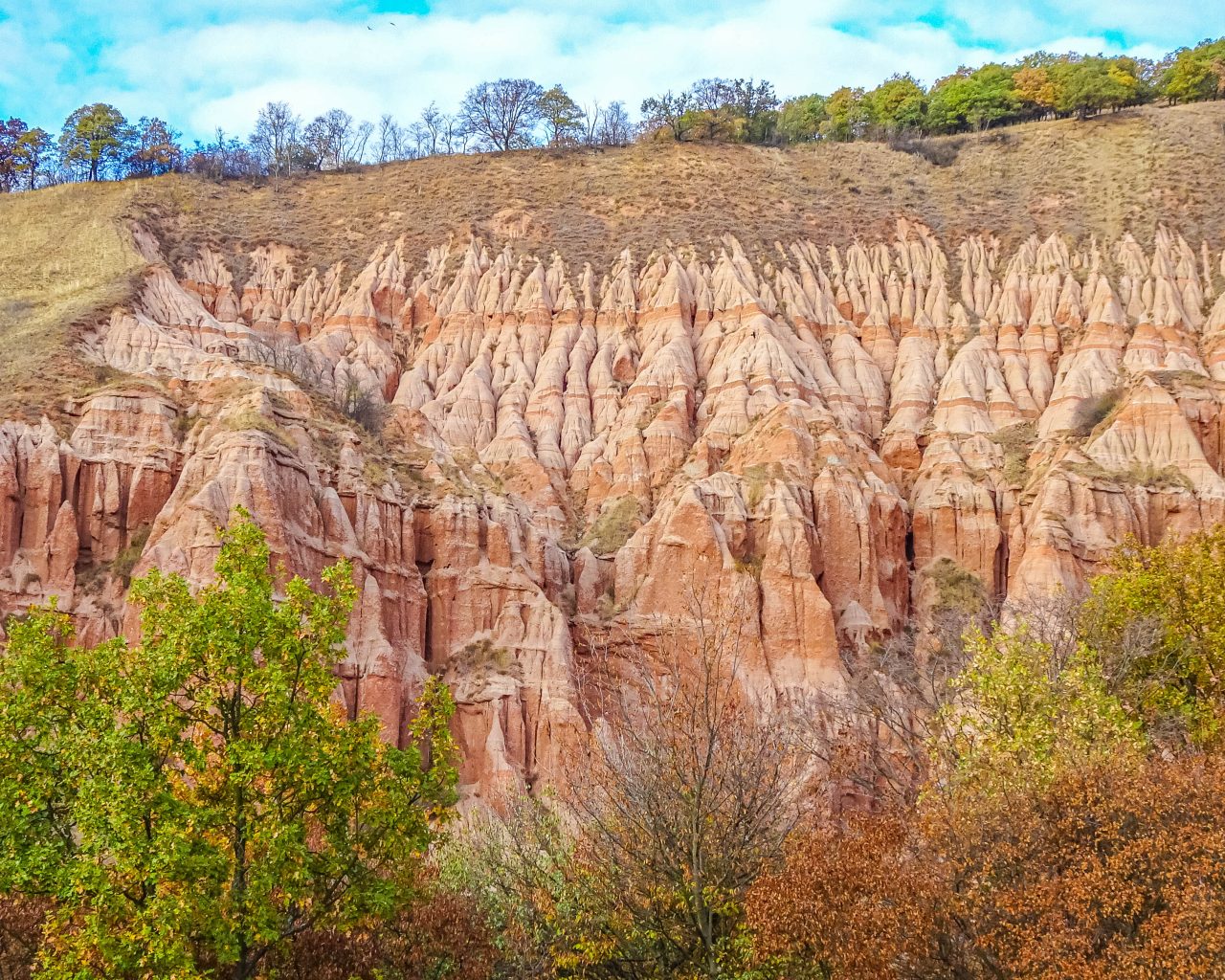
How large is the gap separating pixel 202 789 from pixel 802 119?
9474cm

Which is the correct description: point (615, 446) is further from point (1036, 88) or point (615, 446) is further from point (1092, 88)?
point (1036, 88)

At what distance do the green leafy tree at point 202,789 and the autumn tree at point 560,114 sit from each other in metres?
82.2

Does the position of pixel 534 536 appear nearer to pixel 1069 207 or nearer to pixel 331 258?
pixel 331 258

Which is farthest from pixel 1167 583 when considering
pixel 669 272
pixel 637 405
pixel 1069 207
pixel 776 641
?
pixel 1069 207

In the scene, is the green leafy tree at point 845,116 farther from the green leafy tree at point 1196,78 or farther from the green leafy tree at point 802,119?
the green leafy tree at point 1196,78

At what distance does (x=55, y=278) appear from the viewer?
193 feet

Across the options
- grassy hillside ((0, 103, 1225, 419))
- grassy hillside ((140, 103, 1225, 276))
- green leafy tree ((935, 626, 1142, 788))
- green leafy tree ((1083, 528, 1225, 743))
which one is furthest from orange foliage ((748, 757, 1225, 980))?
grassy hillside ((140, 103, 1225, 276))

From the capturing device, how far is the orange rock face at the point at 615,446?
130 feet

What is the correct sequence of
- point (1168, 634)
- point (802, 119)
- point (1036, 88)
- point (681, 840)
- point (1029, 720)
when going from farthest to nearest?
point (802, 119) → point (1036, 88) → point (1168, 634) → point (1029, 720) → point (681, 840)

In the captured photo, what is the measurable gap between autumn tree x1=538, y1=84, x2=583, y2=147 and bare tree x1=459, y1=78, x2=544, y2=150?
738 mm

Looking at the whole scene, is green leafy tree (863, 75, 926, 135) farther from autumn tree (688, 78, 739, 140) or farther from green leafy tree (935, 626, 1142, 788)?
green leafy tree (935, 626, 1142, 788)

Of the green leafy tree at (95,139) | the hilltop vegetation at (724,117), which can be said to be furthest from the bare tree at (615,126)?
the green leafy tree at (95,139)

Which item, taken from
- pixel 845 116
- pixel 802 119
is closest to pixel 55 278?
pixel 802 119

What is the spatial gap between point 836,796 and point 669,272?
36128mm
